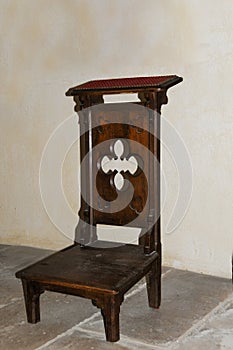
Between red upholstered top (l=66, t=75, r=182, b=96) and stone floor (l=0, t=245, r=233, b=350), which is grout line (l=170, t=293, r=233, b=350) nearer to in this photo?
stone floor (l=0, t=245, r=233, b=350)

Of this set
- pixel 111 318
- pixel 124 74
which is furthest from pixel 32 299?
pixel 124 74

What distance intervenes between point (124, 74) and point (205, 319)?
170 cm

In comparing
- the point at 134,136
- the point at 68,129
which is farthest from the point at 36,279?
the point at 68,129

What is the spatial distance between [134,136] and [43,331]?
1094 mm

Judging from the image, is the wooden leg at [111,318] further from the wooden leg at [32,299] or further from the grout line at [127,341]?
the wooden leg at [32,299]

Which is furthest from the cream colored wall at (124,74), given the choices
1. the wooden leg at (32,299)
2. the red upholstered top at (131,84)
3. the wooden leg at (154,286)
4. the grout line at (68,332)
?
the wooden leg at (32,299)

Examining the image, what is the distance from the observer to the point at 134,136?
2.64 meters

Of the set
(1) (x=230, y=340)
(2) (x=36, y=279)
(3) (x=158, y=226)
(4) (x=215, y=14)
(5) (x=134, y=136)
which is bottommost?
(1) (x=230, y=340)

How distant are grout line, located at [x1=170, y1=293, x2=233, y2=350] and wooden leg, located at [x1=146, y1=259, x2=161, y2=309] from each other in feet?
0.86

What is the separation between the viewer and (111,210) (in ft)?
9.09

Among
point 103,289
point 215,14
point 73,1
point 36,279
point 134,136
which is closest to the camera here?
point 103,289

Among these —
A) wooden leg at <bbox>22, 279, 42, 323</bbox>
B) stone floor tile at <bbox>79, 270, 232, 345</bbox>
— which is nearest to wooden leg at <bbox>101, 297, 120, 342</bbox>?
stone floor tile at <bbox>79, 270, 232, 345</bbox>

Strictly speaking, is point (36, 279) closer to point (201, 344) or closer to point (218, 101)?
point (201, 344)

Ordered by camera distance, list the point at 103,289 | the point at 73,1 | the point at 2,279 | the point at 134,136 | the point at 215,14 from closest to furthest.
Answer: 1. the point at 103,289
2. the point at 134,136
3. the point at 215,14
4. the point at 2,279
5. the point at 73,1
